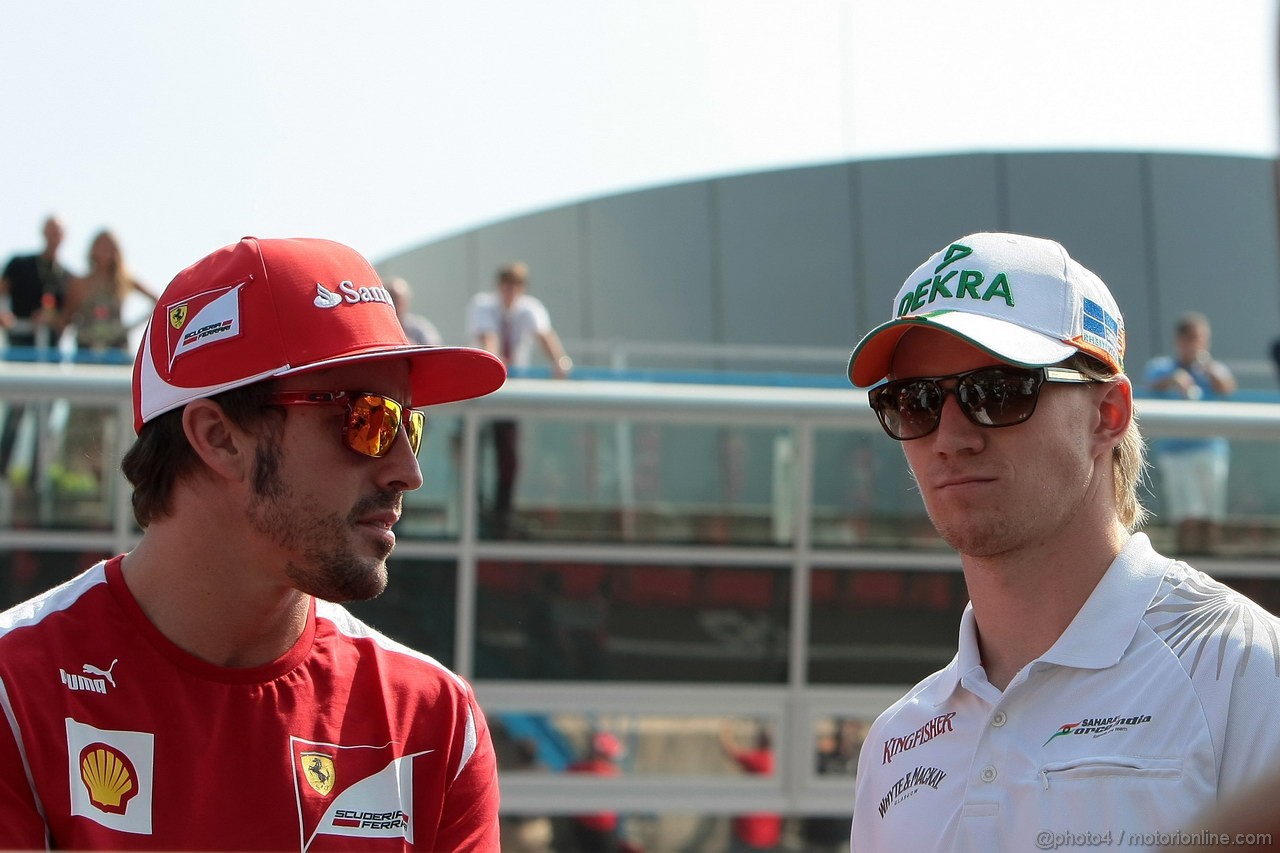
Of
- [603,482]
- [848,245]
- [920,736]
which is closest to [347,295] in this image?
[920,736]

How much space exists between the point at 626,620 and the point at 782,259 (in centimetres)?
1271

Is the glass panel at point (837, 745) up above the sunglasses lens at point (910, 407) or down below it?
below

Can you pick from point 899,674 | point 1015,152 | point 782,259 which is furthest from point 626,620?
point 1015,152

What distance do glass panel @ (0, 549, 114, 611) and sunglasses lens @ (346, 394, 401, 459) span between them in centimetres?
650

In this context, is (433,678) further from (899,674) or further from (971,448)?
(899,674)

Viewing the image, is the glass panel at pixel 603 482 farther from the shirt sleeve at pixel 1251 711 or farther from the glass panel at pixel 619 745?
the shirt sleeve at pixel 1251 711

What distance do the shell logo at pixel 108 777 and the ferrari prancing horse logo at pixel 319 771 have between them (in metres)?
0.27

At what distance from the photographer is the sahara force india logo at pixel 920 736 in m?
2.39

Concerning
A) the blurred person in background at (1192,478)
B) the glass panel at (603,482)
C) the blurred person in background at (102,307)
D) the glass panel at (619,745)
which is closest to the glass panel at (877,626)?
the glass panel at (619,745)

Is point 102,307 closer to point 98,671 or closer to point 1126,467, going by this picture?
point 98,671

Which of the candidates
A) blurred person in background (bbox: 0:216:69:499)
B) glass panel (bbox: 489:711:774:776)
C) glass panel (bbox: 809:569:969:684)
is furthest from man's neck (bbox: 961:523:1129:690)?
blurred person in background (bbox: 0:216:69:499)

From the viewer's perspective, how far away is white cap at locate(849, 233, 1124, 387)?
7.72ft

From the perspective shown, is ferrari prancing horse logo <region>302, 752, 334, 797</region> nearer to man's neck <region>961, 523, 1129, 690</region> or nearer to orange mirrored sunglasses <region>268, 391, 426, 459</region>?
orange mirrored sunglasses <region>268, 391, 426, 459</region>

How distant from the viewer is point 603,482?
349 inches
